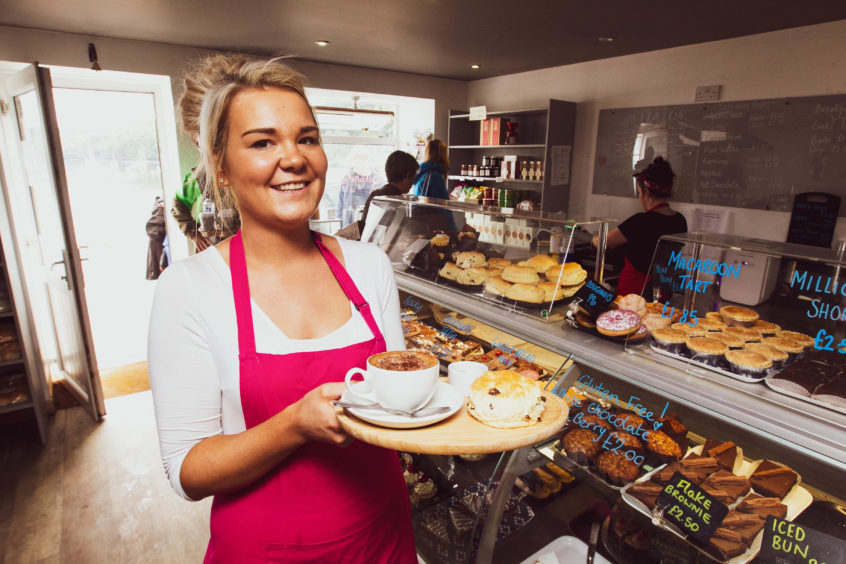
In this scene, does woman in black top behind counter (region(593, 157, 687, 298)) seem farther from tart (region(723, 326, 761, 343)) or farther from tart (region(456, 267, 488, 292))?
tart (region(723, 326, 761, 343))

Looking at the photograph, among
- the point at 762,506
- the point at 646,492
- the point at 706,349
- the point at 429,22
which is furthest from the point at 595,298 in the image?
the point at 429,22

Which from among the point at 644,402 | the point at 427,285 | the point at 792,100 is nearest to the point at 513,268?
the point at 427,285

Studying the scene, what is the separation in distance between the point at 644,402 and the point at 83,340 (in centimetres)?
379

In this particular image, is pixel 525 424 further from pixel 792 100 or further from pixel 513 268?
pixel 792 100

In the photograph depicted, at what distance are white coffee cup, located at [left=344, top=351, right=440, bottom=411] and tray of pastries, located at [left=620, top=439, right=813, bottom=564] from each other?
861mm

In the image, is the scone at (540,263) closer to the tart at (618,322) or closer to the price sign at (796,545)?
the tart at (618,322)

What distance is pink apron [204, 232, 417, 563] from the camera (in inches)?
41.4

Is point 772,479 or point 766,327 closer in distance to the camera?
point 772,479

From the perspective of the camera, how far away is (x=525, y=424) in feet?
3.09

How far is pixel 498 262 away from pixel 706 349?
107cm

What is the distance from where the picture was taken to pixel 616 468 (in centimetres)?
146

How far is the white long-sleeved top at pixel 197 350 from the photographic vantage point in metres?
0.98

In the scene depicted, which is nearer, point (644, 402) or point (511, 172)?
point (644, 402)

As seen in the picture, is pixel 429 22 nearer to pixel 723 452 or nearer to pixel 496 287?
pixel 496 287
